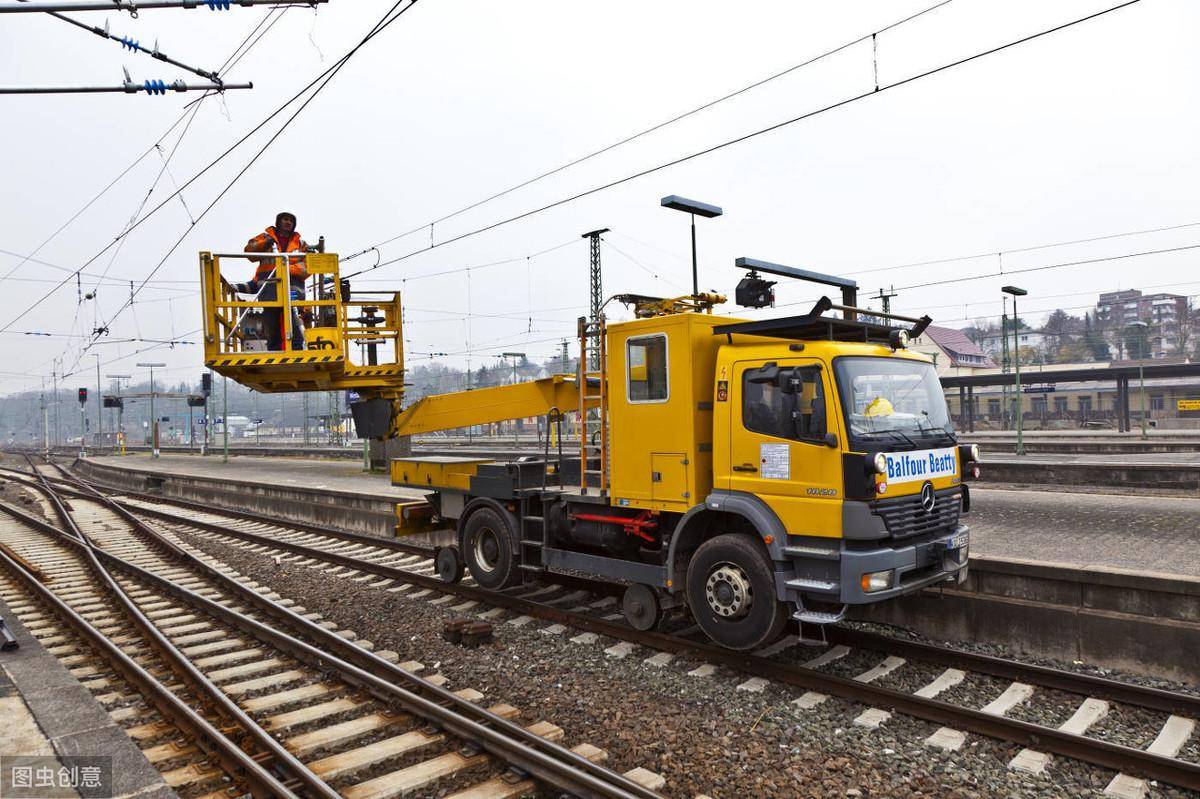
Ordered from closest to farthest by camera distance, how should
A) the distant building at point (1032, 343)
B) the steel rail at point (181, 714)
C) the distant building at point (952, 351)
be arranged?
1. the steel rail at point (181, 714)
2. the distant building at point (952, 351)
3. the distant building at point (1032, 343)

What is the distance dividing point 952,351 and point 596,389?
68782mm

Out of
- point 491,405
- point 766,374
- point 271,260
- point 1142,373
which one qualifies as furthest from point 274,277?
point 1142,373

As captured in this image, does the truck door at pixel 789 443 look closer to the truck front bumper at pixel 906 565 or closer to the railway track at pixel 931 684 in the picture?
the truck front bumper at pixel 906 565

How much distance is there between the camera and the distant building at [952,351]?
66250 millimetres

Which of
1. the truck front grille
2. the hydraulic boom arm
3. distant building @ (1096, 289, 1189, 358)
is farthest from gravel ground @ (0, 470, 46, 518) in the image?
distant building @ (1096, 289, 1189, 358)

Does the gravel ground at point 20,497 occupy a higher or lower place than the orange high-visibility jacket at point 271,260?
lower

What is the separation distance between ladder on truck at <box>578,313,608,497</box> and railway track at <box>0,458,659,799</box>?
9.15ft

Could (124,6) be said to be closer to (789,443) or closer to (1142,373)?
(789,443)

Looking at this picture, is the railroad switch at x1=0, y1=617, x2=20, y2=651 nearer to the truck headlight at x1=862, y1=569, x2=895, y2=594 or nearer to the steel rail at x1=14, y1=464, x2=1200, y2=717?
the steel rail at x1=14, y1=464, x2=1200, y2=717

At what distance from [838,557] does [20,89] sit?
8.72 meters

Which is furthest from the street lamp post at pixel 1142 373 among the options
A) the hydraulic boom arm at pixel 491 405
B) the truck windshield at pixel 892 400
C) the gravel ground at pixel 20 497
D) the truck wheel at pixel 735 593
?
the gravel ground at pixel 20 497

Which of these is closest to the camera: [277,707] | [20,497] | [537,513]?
[277,707]

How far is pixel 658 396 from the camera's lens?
24.1 feet

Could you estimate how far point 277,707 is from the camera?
6.02m
